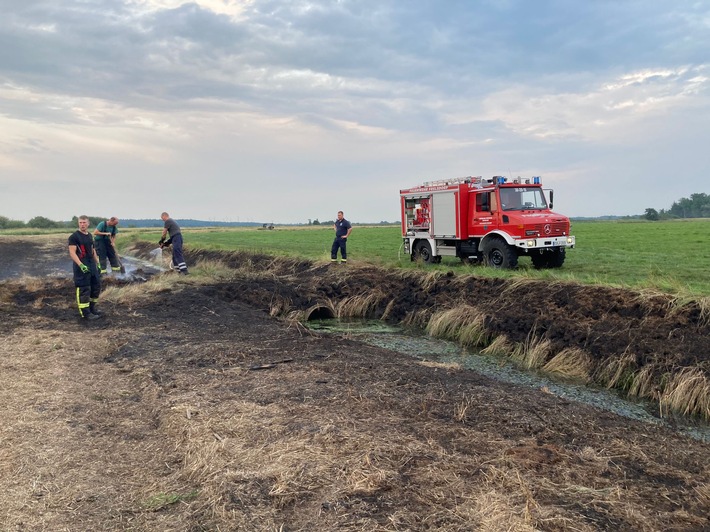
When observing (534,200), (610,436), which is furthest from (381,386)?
(534,200)

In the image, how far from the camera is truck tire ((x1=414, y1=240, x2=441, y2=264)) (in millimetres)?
18266

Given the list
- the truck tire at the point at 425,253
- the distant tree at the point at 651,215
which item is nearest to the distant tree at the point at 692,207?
the distant tree at the point at 651,215

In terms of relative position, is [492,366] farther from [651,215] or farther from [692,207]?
[692,207]

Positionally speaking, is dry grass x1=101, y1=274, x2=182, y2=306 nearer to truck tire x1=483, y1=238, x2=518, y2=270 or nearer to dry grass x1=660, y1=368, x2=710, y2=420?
truck tire x1=483, y1=238, x2=518, y2=270

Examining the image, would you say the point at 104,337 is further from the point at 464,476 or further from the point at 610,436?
the point at 610,436

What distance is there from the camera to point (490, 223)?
15.8m

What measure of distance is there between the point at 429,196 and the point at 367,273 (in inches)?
145

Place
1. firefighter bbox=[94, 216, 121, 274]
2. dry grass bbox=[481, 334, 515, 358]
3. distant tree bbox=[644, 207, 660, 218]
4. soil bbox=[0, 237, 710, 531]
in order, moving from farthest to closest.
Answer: distant tree bbox=[644, 207, 660, 218] < firefighter bbox=[94, 216, 121, 274] < dry grass bbox=[481, 334, 515, 358] < soil bbox=[0, 237, 710, 531]

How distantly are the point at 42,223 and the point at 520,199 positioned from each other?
374ft

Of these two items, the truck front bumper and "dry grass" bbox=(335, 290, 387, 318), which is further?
the truck front bumper

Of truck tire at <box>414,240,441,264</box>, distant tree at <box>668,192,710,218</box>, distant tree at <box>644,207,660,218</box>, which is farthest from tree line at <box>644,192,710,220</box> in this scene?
truck tire at <box>414,240,441,264</box>

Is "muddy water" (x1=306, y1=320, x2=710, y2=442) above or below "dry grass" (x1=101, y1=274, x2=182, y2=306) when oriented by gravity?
below

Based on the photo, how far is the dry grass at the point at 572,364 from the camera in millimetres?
8766

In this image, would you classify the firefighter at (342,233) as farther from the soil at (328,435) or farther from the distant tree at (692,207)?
the distant tree at (692,207)
